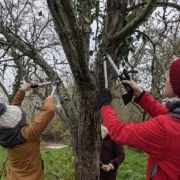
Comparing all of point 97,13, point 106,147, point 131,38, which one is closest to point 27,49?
point 97,13

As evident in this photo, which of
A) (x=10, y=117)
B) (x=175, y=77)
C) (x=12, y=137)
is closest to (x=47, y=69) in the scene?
(x=10, y=117)

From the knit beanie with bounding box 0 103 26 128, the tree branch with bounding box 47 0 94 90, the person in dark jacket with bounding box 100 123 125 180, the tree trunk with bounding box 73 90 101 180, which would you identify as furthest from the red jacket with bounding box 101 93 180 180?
the person in dark jacket with bounding box 100 123 125 180

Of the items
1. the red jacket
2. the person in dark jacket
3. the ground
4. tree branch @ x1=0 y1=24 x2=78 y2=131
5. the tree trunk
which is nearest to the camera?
the red jacket

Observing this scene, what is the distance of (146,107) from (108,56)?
53 cm

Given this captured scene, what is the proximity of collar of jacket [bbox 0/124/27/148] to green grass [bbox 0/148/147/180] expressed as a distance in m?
2.35

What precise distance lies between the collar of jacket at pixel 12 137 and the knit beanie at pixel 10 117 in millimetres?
Answer: 42

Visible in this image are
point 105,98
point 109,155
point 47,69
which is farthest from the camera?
point 109,155

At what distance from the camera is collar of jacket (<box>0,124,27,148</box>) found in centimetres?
345

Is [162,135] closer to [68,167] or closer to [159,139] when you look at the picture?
[159,139]

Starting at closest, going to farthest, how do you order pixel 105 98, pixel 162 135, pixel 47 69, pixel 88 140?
pixel 162 135 → pixel 105 98 → pixel 88 140 → pixel 47 69

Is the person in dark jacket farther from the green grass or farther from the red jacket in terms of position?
the red jacket

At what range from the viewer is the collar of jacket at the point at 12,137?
3.45 meters

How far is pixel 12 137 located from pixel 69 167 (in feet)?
8.32

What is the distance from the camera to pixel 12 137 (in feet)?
11.3
